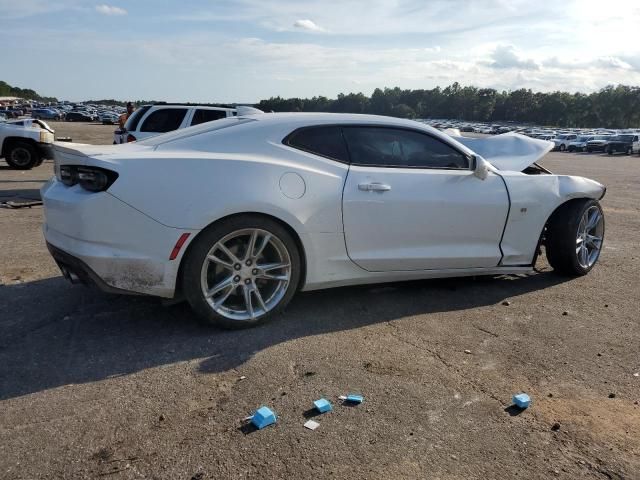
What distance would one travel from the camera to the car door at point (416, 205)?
4305mm

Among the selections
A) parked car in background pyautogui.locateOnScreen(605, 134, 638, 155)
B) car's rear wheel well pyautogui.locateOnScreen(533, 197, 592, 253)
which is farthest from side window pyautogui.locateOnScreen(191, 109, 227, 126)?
parked car in background pyautogui.locateOnScreen(605, 134, 638, 155)

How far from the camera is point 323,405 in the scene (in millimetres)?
3000

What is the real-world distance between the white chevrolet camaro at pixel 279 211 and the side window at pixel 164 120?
7.43 meters

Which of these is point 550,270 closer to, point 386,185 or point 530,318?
point 530,318

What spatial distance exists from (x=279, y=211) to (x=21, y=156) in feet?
44.8

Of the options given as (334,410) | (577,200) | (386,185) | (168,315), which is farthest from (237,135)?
(577,200)

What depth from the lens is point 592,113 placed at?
143m

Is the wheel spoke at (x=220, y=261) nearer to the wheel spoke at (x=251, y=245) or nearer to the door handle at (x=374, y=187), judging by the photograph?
the wheel spoke at (x=251, y=245)

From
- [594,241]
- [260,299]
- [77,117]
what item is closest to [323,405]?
[260,299]

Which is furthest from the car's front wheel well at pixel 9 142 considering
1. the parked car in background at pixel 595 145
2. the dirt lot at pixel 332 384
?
the parked car in background at pixel 595 145

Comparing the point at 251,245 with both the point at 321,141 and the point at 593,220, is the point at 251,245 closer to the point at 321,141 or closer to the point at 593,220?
the point at 321,141

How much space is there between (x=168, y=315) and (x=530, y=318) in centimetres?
279

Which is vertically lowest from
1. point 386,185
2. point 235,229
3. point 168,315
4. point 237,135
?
point 168,315

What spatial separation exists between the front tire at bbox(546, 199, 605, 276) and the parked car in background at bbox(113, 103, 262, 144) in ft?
24.7
